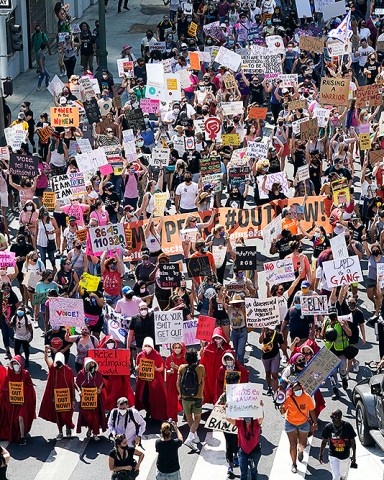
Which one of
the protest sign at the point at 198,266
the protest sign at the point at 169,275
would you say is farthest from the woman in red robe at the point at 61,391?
the protest sign at the point at 198,266

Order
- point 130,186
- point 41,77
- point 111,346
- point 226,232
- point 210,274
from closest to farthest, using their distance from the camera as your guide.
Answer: point 111,346 < point 210,274 < point 226,232 < point 130,186 < point 41,77

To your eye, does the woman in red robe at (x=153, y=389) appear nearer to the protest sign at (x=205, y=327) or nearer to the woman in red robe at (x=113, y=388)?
the woman in red robe at (x=113, y=388)

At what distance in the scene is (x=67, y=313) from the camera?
22.1 metres

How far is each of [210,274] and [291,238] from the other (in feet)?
6.01

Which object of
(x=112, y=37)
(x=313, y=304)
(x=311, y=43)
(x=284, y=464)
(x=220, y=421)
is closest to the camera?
(x=220, y=421)

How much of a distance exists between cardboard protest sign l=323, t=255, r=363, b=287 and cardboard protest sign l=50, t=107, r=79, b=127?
9.71 metres

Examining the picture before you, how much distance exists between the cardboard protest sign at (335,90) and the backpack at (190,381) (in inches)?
557

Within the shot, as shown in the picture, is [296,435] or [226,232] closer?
[296,435]

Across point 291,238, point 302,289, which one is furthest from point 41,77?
point 302,289

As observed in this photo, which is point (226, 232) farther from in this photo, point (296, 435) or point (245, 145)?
point (296, 435)

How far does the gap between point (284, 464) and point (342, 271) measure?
4.62 m

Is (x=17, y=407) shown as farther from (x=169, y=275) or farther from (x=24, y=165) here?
(x=24, y=165)

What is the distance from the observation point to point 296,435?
1966 cm

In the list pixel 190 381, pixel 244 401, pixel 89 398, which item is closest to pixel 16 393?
pixel 89 398
